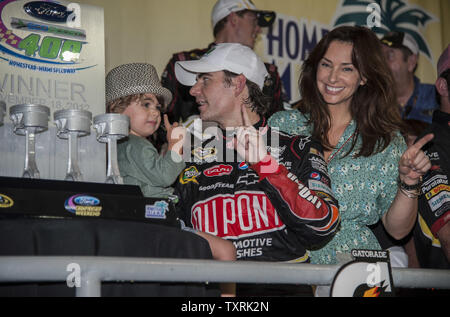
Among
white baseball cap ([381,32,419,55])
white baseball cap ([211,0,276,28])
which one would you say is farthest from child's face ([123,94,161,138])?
white baseball cap ([381,32,419,55])

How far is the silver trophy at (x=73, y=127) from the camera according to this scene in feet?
4.83

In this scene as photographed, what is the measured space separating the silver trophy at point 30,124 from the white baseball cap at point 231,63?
104cm

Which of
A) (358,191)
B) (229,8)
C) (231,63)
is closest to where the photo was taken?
(358,191)

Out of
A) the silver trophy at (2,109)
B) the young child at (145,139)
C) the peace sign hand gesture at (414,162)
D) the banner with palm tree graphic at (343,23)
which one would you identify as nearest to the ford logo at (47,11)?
the silver trophy at (2,109)

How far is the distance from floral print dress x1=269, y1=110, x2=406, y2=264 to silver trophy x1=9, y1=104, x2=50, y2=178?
116 centimetres

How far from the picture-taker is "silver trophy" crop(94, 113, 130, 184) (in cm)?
151

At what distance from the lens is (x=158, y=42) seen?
369 cm

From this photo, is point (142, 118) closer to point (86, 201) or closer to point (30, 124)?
point (30, 124)

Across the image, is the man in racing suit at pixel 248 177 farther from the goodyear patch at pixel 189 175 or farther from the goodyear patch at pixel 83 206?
the goodyear patch at pixel 83 206

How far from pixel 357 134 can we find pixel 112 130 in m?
1.25

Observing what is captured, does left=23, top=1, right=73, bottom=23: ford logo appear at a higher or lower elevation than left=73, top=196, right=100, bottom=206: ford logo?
higher

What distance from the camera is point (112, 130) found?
4.94ft

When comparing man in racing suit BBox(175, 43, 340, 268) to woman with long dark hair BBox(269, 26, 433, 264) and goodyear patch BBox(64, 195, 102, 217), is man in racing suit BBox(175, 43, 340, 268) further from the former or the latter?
goodyear patch BBox(64, 195, 102, 217)

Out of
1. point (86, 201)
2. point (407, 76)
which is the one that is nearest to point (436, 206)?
point (86, 201)
